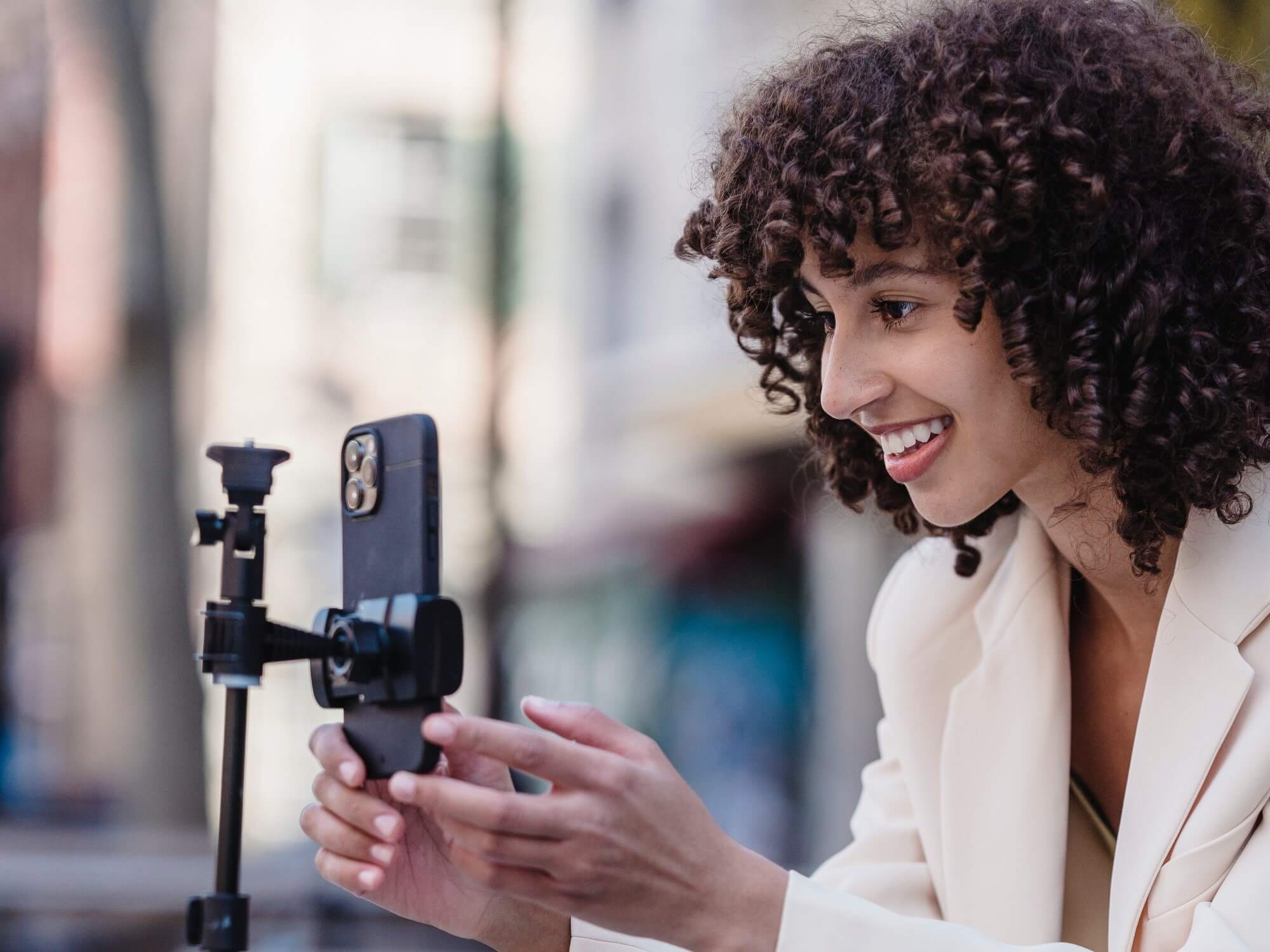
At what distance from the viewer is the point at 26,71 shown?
6.68 metres

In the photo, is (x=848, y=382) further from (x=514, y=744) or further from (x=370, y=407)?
(x=370, y=407)

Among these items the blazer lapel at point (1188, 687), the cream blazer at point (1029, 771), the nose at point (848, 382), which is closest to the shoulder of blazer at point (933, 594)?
the cream blazer at point (1029, 771)

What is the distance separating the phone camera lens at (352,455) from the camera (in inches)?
54.5

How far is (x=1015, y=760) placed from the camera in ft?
6.66

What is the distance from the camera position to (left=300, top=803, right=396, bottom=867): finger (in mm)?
1423

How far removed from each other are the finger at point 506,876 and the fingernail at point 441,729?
0.38 ft

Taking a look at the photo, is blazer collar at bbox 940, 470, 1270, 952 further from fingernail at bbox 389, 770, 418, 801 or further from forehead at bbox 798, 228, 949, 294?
fingernail at bbox 389, 770, 418, 801

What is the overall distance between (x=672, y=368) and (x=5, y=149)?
17.5ft

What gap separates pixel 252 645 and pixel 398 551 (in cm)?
18

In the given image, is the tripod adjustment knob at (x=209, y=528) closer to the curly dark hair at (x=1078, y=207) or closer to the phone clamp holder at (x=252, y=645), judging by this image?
the phone clamp holder at (x=252, y=645)

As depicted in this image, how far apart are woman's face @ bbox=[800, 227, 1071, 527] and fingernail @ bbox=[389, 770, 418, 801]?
30.4 inches

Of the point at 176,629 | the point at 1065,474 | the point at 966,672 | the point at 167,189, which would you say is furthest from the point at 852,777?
the point at 1065,474

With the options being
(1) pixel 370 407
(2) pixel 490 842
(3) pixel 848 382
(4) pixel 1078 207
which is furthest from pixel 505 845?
(1) pixel 370 407

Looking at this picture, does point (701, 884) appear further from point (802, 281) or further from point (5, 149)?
point (5, 149)
